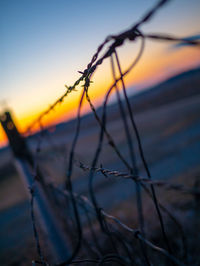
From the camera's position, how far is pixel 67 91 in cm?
134

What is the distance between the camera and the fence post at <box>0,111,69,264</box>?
254 cm

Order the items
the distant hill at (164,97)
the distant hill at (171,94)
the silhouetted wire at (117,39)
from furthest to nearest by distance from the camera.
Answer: the distant hill at (164,97)
the distant hill at (171,94)
the silhouetted wire at (117,39)

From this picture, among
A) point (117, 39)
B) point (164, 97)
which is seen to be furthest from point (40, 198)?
point (164, 97)

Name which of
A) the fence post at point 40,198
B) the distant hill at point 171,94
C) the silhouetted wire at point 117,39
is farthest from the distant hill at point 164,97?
the silhouetted wire at point 117,39

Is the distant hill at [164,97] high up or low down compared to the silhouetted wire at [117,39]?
up

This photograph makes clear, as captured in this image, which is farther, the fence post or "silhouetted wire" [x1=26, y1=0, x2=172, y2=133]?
the fence post

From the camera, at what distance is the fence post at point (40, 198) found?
100 inches

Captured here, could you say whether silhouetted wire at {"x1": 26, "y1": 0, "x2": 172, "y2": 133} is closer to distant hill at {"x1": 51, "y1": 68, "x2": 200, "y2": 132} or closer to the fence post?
the fence post

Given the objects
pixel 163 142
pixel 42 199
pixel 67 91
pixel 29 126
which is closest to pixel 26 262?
pixel 42 199

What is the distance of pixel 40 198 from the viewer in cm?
254

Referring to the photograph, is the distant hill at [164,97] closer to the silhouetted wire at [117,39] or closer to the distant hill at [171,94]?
the distant hill at [171,94]

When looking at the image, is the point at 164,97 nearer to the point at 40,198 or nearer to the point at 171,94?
the point at 171,94

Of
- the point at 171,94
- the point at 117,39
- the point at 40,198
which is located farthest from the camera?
the point at 171,94

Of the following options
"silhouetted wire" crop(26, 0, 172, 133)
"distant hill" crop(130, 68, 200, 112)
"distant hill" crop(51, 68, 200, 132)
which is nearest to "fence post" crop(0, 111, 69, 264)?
"silhouetted wire" crop(26, 0, 172, 133)
